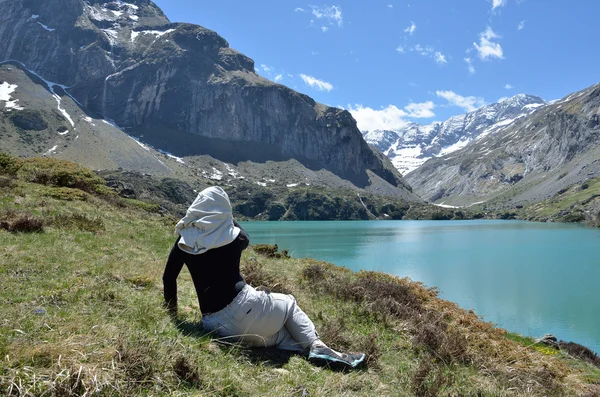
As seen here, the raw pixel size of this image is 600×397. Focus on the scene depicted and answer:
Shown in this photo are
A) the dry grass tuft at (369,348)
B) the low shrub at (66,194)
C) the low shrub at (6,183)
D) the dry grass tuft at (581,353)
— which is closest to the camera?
the dry grass tuft at (369,348)

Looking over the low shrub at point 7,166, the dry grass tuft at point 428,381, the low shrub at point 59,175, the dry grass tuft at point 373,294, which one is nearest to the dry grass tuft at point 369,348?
the dry grass tuft at point 428,381

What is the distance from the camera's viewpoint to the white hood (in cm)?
495

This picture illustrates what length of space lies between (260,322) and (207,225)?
150 centimetres

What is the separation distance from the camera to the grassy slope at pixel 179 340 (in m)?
3.31

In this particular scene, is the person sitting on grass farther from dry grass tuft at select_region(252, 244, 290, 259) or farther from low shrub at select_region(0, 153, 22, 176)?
low shrub at select_region(0, 153, 22, 176)

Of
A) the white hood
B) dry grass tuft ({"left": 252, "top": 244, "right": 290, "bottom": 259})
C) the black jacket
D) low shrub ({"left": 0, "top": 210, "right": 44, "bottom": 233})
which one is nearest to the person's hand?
the black jacket

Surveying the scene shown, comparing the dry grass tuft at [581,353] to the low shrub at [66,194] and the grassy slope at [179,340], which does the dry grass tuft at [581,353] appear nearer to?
the grassy slope at [179,340]

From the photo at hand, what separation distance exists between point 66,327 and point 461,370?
235 inches

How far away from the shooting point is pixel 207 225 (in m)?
4.95

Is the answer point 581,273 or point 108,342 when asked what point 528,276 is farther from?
point 108,342

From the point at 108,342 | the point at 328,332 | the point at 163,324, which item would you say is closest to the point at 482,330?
the point at 328,332

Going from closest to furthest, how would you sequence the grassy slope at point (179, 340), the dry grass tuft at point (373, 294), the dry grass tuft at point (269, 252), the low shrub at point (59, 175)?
the grassy slope at point (179, 340), the dry grass tuft at point (373, 294), the dry grass tuft at point (269, 252), the low shrub at point (59, 175)

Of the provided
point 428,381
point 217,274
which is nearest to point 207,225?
point 217,274

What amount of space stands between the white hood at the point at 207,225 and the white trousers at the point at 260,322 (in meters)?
0.80
